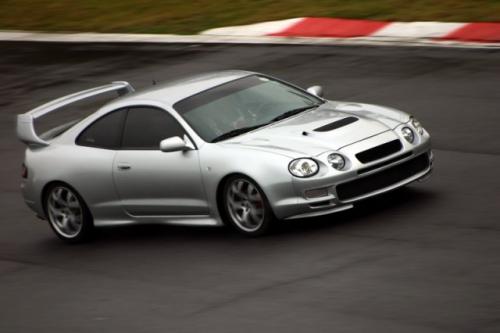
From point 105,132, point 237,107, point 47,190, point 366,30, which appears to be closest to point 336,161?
point 237,107

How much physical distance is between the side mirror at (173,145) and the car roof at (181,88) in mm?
627

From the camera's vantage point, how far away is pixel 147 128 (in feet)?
38.0

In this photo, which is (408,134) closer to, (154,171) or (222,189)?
(222,189)

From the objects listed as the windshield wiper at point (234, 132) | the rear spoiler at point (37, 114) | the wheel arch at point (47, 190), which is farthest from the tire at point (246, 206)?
the rear spoiler at point (37, 114)

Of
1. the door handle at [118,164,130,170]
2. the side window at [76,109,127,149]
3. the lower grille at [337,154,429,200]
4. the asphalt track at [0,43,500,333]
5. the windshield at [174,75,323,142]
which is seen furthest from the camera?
the side window at [76,109,127,149]

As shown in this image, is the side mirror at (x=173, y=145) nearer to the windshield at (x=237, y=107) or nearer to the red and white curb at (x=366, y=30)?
the windshield at (x=237, y=107)

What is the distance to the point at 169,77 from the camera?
1942 cm

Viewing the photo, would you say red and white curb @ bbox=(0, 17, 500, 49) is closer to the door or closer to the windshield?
the windshield

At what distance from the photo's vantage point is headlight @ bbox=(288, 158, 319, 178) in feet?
34.3

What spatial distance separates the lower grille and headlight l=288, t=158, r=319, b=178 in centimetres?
26

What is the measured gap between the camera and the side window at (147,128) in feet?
37.4

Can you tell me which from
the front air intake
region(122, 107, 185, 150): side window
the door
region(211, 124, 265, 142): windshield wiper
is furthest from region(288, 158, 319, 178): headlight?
region(122, 107, 185, 150): side window

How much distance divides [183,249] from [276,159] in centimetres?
131

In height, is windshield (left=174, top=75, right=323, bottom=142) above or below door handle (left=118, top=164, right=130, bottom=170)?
above
